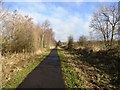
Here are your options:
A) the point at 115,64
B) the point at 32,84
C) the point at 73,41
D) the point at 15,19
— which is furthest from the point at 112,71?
the point at 73,41

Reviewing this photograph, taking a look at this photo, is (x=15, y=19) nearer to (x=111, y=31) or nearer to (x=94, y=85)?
(x=94, y=85)

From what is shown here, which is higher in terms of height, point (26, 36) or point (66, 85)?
point (26, 36)

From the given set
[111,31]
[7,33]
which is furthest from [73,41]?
[7,33]

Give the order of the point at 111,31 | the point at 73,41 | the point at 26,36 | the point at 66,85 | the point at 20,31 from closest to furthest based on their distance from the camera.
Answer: the point at 66,85, the point at 20,31, the point at 26,36, the point at 111,31, the point at 73,41

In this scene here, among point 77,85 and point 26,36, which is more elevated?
point 26,36

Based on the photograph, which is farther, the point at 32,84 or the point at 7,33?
the point at 7,33

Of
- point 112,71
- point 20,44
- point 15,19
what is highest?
point 15,19

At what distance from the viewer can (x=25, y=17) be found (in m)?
39.7

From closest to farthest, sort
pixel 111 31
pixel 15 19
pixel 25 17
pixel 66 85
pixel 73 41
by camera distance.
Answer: pixel 66 85, pixel 15 19, pixel 25 17, pixel 111 31, pixel 73 41

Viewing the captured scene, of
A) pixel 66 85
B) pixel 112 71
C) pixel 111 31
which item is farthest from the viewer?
pixel 111 31

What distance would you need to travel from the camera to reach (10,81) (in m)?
14.0

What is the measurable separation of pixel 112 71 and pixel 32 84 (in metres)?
9.12

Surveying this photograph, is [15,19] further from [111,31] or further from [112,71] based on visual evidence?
[111,31]

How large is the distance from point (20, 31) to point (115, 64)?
49.7ft
